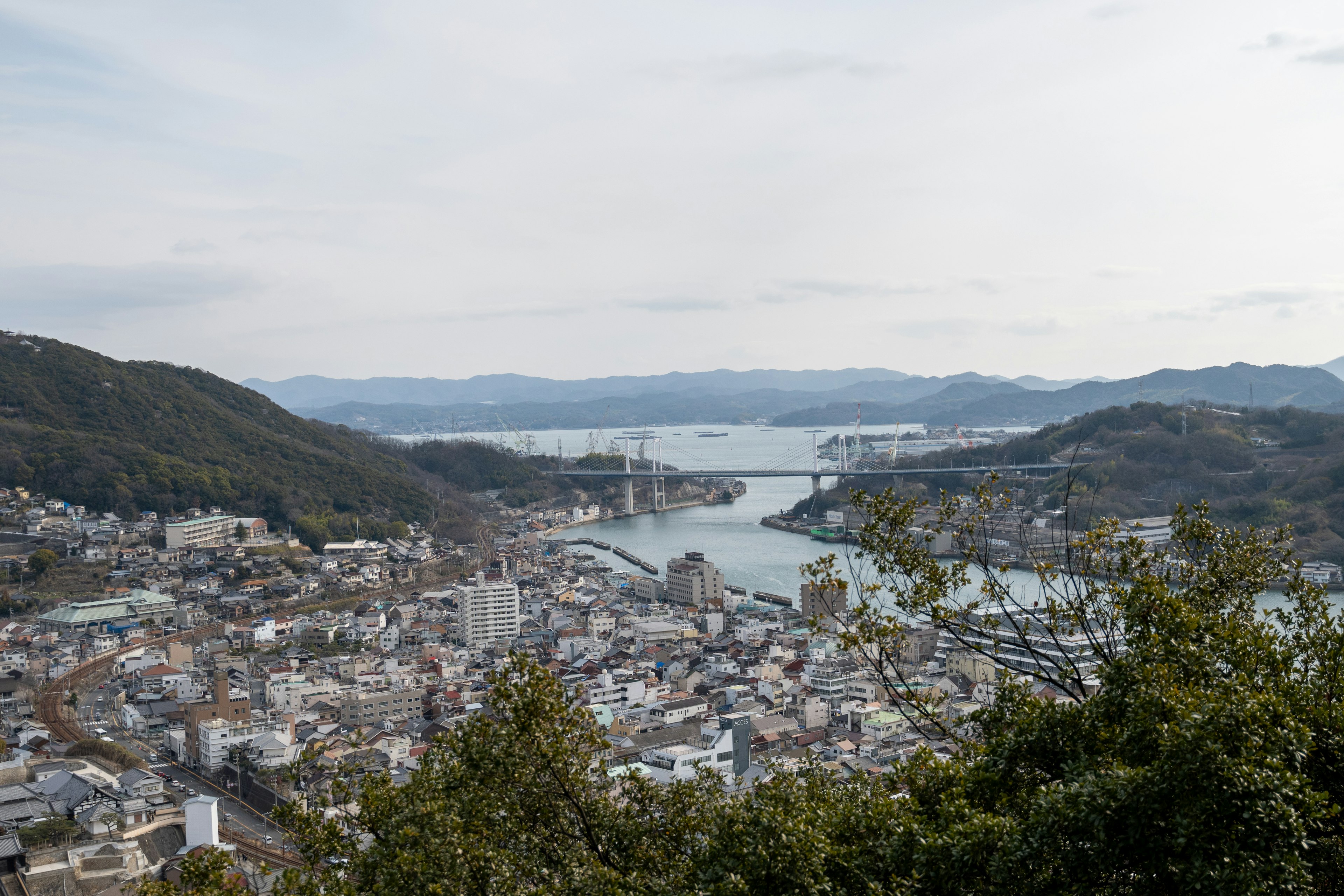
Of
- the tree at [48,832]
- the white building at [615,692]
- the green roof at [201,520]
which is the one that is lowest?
the white building at [615,692]

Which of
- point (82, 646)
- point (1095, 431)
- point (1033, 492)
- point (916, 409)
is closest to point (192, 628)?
point (82, 646)

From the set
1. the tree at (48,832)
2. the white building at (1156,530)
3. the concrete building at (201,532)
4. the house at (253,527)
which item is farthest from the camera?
the house at (253,527)

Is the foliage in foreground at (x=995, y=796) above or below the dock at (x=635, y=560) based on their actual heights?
above

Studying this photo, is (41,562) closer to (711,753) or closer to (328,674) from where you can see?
(328,674)

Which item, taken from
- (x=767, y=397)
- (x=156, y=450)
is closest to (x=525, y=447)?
(x=156, y=450)

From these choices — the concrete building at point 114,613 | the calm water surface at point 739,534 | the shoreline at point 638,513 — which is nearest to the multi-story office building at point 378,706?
the calm water surface at point 739,534

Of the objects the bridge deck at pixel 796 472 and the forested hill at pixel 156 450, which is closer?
the forested hill at pixel 156 450

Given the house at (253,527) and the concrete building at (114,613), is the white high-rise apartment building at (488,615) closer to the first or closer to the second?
the concrete building at (114,613)
